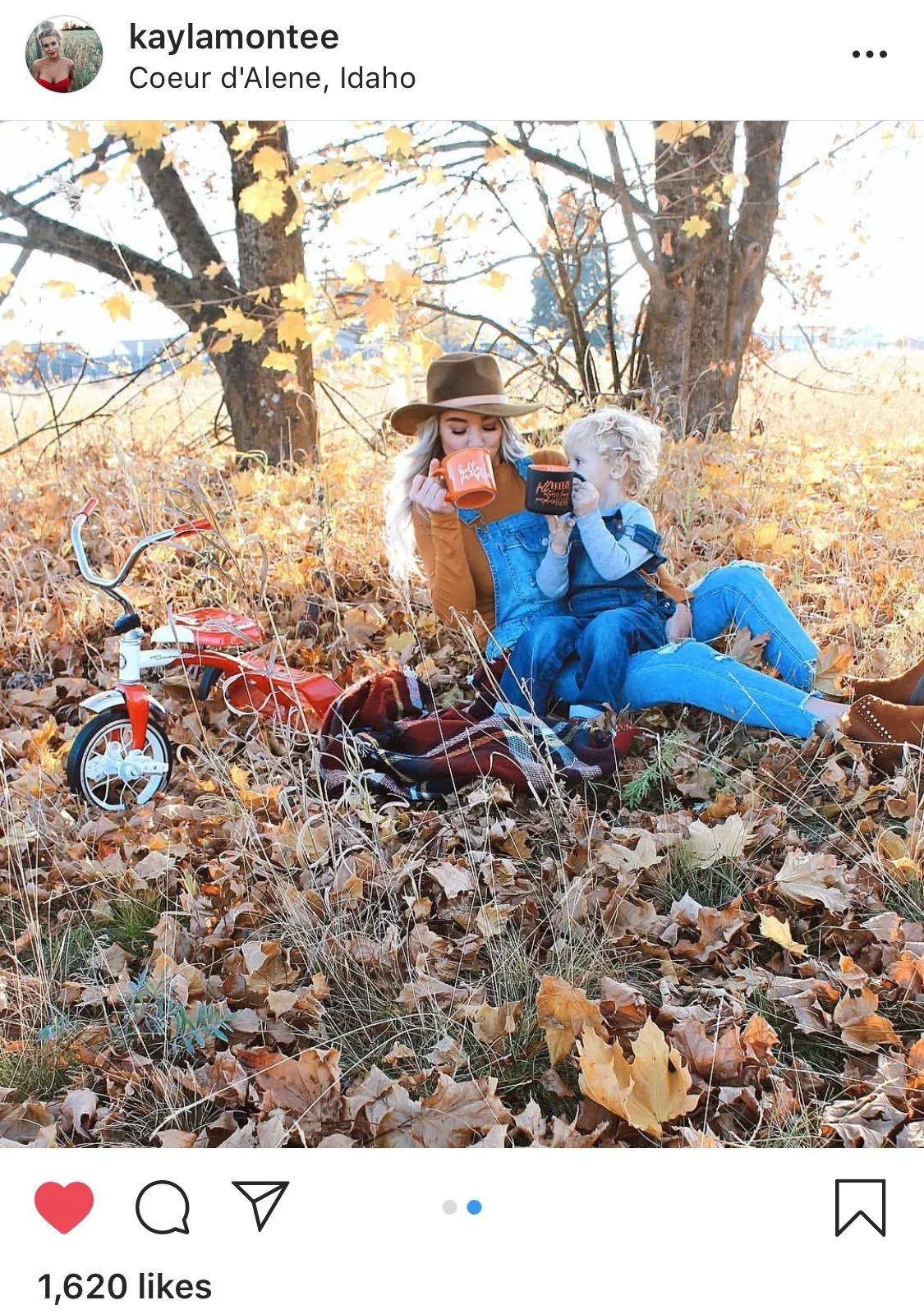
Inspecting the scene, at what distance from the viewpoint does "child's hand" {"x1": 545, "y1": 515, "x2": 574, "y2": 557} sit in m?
3.25

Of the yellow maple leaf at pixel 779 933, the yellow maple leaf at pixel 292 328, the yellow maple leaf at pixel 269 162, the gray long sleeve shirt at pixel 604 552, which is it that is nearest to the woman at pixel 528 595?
the gray long sleeve shirt at pixel 604 552

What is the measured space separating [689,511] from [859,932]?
2.70 metres

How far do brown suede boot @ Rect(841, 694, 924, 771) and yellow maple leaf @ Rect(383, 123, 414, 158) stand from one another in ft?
9.76

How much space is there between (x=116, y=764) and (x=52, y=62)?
1917mm

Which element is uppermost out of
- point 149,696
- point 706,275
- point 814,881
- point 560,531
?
point 706,275

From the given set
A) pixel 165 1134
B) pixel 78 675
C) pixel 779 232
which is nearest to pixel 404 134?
pixel 78 675

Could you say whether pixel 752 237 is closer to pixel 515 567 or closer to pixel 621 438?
pixel 621 438

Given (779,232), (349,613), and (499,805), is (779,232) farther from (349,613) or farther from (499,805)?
(499,805)

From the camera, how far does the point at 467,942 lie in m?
2.35

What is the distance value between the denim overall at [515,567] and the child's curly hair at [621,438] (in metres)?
0.24

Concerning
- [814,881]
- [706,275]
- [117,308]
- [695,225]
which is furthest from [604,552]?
[706,275]

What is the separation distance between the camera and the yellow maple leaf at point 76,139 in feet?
13.3

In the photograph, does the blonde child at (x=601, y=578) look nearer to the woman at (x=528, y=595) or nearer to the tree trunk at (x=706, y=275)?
the woman at (x=528, y=595)

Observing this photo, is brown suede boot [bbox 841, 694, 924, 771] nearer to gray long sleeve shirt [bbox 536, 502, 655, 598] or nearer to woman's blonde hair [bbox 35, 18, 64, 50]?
gray long sleeve shirt [bbox 536, 502, 655, 598]
